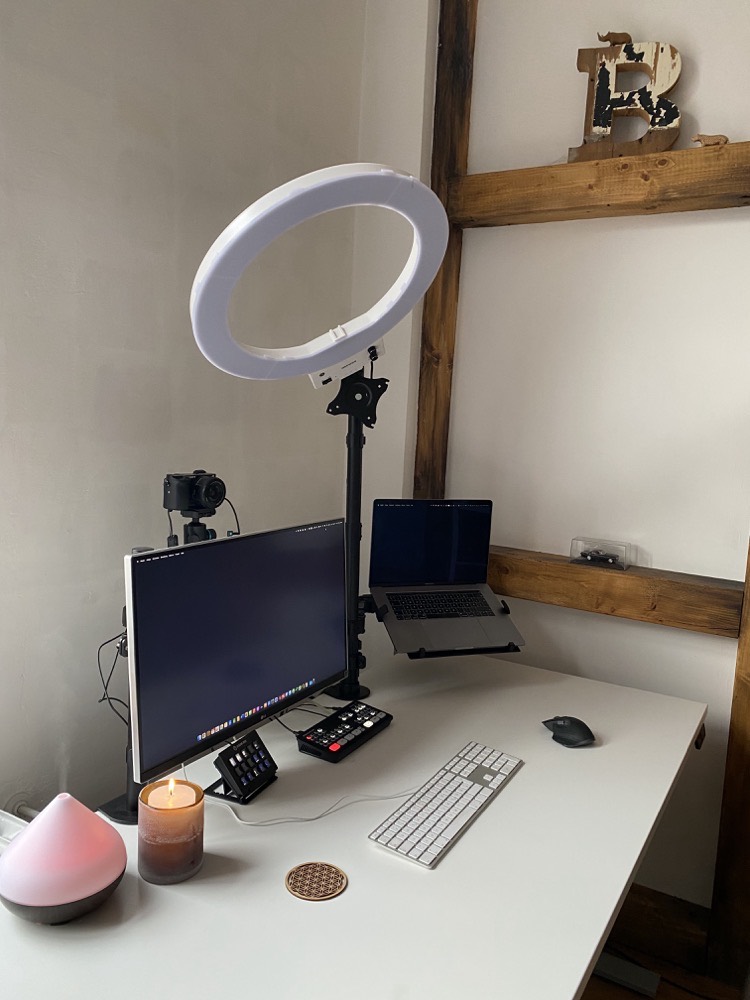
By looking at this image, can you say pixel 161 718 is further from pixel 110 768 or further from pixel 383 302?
pixel 383 302

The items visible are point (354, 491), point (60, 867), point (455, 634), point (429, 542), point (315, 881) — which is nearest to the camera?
point (60, 867)

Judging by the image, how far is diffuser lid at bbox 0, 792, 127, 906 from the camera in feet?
3.00

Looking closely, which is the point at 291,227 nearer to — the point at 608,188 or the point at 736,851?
the point at 608,188

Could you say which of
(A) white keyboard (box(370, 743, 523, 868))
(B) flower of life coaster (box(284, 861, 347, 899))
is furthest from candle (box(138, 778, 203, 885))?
(A) white keyboard (box(370, 743, 523, 868))

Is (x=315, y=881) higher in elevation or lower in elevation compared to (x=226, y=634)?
lower

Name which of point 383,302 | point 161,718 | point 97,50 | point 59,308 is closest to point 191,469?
point 59,308

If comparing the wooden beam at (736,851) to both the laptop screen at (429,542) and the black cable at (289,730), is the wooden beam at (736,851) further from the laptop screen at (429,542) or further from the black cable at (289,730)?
the black cable at (289,730)

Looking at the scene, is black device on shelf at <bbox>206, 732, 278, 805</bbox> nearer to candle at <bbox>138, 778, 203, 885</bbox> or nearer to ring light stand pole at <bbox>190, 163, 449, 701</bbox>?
candle at <bbox>138, 778, 203, 885</bbox>

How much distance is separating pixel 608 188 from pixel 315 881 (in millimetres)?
1632

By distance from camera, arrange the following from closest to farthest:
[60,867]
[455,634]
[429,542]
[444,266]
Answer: [60,867]
[455,634]
[429,542]
[444,266]

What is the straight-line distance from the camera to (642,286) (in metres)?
1.91

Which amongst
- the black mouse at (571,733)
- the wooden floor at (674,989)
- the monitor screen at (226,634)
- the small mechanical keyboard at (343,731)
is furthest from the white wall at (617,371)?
the monitor screen at (226,634)

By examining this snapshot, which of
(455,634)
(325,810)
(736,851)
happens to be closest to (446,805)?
(325,810)

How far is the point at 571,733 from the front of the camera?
1490 millimetres
